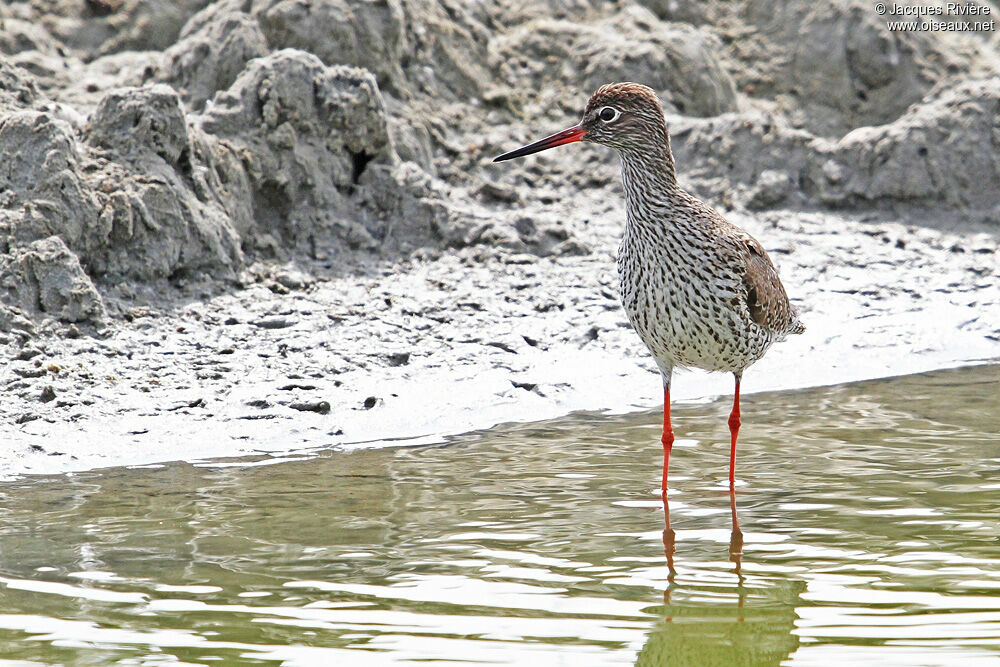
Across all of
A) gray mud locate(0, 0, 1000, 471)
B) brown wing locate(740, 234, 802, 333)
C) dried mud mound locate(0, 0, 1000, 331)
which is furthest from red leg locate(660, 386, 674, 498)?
dried mud mound locate(0, 0, 1000, 331)

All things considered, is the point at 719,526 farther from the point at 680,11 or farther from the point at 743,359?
the point at 680,11

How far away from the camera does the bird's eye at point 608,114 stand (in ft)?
22.4

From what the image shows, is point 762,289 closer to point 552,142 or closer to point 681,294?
point 681,294

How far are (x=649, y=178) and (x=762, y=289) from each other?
2.84 feet

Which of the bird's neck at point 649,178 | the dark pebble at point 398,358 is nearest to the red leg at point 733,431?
the bird's neck at point 649,178

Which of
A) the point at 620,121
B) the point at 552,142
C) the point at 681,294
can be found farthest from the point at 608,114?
the point at 681,294

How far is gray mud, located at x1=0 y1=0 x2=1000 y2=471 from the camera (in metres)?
7.43

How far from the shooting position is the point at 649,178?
6664mm

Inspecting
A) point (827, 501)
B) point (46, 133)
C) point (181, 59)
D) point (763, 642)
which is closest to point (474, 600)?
point (763, 642)

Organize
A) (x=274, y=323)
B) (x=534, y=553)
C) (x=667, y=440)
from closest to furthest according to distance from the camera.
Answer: (x=534, y=553) < (x=667, y=440) < (x=274, y=323)

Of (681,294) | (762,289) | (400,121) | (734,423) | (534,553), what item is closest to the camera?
(534,553)

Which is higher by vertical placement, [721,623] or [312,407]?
[312,407]

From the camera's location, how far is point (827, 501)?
19.3 ft

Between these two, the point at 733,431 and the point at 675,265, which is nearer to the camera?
the point at 675,265
